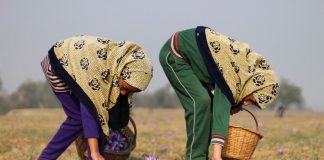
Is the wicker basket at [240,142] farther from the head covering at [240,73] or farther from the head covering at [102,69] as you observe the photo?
the head covering at [102,69]

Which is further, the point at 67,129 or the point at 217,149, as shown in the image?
the point at 67,129

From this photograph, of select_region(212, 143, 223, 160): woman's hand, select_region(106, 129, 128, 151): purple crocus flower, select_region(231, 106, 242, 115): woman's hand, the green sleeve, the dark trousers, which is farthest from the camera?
select_region(106, 129, 128, 151): purple crocus flower

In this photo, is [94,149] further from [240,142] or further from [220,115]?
[240,142]

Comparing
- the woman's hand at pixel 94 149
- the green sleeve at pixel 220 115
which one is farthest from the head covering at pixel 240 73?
the woman's hand at pixel 94 149

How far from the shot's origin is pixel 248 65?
4.86 meters

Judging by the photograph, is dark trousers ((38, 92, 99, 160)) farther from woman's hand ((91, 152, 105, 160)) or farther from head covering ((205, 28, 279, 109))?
head covering ((205, 28, 279, 109))

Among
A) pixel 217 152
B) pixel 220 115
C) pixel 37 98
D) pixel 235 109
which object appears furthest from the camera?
pixel 37 98

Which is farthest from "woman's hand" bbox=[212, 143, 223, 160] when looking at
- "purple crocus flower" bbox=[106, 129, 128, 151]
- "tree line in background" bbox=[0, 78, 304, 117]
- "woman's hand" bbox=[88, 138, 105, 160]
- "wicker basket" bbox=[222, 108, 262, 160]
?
"tree line in background" bbox=[0, 78, 304, 117]

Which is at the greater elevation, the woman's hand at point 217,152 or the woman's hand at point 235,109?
the woman's hand at point 235,109

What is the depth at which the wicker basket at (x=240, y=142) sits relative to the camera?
4.83 meters

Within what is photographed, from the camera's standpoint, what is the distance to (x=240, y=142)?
483 centimetres

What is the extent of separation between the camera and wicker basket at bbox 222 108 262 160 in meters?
4.83

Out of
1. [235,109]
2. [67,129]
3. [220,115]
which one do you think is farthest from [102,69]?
[235,109]

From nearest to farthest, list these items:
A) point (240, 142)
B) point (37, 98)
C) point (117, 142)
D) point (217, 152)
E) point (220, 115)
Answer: point (217, 152)
point (220, 115)
point (240, 142)
point (117, 142)
point (37, 98)
